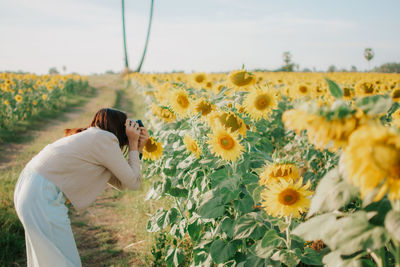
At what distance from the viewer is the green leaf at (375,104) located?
98 centimetres

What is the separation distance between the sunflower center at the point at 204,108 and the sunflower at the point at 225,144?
43 centimetres

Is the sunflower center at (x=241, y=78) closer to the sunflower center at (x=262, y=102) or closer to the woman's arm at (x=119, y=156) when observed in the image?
the sunflower center at (x=262, y=102)

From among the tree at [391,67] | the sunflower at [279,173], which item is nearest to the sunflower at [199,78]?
the sunflower at [279,173]

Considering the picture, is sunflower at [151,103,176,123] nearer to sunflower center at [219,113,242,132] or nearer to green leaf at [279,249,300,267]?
sunflower center at [219,113,242,132]

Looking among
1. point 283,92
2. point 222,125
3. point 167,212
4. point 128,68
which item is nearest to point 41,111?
→ point 283,92

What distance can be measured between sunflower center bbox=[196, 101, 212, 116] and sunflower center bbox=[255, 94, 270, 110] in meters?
0.37

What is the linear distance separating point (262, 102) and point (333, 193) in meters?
1.52

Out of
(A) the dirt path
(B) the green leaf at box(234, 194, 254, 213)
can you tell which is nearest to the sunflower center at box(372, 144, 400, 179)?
(B) the green leaf at box(234, 194, 254, 213)

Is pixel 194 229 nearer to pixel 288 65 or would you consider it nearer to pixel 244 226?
pixel 244 226

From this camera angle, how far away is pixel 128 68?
29.5m

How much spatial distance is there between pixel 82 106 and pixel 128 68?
48.9 feet

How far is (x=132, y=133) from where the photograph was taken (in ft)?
8.14

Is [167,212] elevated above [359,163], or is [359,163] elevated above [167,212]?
[359,163]

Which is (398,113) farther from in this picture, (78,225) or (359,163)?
(78,225)
